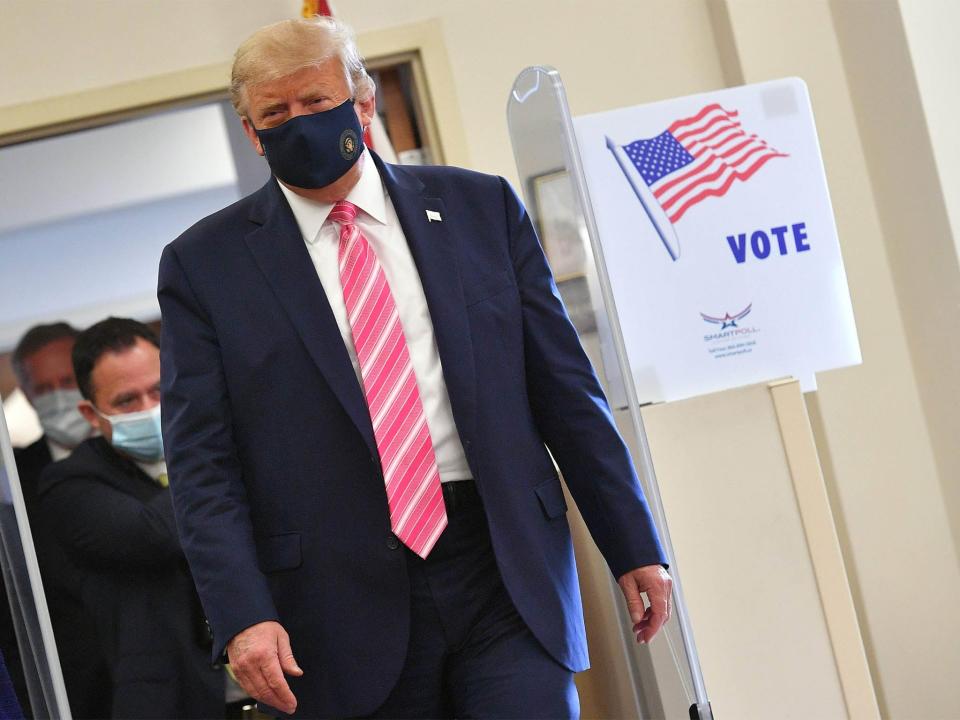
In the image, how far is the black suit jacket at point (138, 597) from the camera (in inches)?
110

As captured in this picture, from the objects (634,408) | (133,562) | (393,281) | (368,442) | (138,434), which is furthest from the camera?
(138,434)

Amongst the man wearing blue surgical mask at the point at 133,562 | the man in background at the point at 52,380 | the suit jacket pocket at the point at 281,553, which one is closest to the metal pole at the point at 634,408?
the suit jacket pocket at the point at 281,553

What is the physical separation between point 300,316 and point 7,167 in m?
5.19

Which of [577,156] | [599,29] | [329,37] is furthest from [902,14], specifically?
[329,37]

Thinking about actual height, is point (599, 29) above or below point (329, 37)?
above

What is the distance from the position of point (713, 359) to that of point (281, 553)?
1225 mm

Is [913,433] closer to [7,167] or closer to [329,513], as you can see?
[329,513]

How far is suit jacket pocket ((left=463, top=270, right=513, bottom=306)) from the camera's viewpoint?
1.73m

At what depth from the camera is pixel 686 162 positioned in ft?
8.68

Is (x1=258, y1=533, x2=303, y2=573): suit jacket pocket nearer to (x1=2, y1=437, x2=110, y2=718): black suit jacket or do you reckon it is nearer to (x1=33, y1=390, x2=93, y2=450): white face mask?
(x1=2, y1=437, x2=110, y2=718): black suit jacket

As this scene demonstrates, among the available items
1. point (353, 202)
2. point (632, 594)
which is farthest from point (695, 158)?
point (632, 594)

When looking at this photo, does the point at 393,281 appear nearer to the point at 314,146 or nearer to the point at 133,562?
the point at 314,146

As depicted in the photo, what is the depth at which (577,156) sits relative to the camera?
2.11 meters

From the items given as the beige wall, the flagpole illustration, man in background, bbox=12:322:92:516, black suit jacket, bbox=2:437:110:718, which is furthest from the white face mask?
the flagpole illustration
